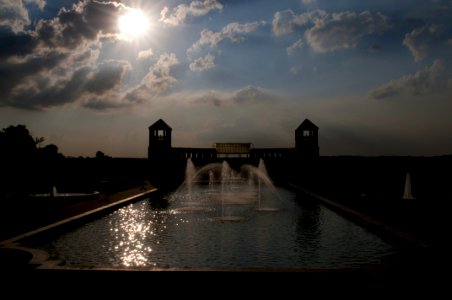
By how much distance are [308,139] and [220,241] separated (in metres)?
36.7

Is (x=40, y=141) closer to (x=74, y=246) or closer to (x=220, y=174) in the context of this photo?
(x=220, y=174)

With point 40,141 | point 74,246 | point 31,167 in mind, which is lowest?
point 74,246

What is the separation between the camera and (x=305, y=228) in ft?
39.8

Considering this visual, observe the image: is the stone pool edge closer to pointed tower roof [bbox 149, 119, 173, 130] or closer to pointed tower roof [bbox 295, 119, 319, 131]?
pointed tower roof [bbox 149, 119, 173, 130]

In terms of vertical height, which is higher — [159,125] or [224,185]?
[159,125]

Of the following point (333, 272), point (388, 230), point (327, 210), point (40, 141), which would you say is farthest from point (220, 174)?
point (333, 272)

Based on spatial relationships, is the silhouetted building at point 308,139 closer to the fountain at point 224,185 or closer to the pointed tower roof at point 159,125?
the fountain at point 224,185

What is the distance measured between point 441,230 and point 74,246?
8406 mm

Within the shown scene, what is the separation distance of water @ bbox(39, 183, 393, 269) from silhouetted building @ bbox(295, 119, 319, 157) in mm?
30219

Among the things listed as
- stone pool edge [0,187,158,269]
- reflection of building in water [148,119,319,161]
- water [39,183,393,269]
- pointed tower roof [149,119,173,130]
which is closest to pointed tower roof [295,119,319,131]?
reflection of building in water [148,119,319,161]

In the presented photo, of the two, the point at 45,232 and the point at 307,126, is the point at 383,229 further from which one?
the point at 307,126

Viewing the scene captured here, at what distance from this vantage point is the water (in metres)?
8.34

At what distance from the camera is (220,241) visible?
10102 millimetres

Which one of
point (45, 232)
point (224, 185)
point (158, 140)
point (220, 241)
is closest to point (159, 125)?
point (158, 140)
